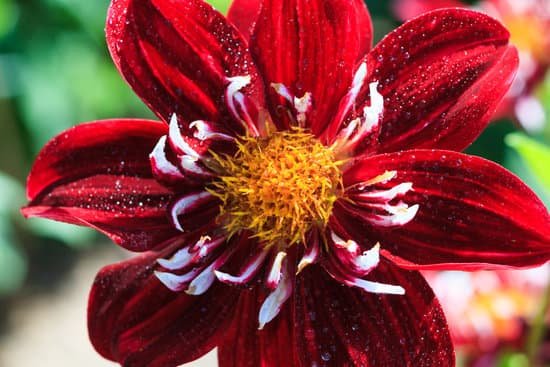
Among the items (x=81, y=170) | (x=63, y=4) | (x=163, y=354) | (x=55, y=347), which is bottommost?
(x=55, y=347)

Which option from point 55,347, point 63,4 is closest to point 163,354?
point 63,4

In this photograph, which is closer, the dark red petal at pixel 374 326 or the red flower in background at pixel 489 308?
the dark red petal at pixel 374 326

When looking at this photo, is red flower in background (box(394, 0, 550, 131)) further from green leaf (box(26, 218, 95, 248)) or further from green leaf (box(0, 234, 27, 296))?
green leaf (box(0, 234, 27, 296))

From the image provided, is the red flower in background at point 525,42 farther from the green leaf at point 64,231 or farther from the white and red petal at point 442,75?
the green leaf at point 64,231

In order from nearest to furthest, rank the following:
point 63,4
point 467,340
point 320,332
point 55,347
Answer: point 320,332
point 467,340
point 63,4
point 55,347

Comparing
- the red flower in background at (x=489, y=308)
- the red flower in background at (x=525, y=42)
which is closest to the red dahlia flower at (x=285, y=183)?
the red flower in background at (x=489, y=308)

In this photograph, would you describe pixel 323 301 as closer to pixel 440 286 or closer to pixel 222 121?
pixel 222 121

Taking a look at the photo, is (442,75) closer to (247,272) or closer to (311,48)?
(311,48)
